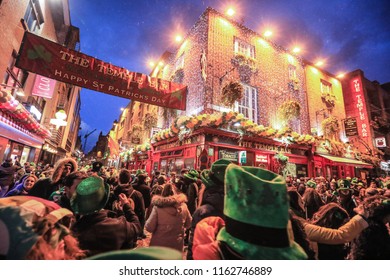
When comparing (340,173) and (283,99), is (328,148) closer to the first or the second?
(340,173)

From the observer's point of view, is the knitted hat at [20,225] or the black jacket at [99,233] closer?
the knitted hat at [20,225]

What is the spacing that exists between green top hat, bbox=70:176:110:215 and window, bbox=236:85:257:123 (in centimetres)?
1139

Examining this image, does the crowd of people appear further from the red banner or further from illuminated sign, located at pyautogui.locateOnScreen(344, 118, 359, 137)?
illuminated sign, located at pyautogui.locateOnScreen(344, 118, 359, 137)

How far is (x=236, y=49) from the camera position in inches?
516

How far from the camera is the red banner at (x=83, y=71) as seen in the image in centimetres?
721

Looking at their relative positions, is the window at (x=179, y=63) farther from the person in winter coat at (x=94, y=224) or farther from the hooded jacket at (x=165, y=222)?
the person in winter coat at (x=94, y=224)

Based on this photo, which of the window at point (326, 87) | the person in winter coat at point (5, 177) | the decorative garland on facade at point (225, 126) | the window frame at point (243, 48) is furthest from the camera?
the window at point (326, 87)

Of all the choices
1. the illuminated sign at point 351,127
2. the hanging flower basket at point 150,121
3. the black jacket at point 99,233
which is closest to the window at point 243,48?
the hanging flower basket at point 150,121

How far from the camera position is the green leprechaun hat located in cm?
105

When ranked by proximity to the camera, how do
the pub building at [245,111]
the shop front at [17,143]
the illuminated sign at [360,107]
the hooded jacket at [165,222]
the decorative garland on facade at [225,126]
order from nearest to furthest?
the hooded jacket at [165,222]
the shop front at [17,143]
the decorative garland on facade at [225,126]
the pub building at [245,111]
the illuminated sign at [360,107]

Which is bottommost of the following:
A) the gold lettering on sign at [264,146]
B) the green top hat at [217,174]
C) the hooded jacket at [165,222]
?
the hooded jacket at [165,222]

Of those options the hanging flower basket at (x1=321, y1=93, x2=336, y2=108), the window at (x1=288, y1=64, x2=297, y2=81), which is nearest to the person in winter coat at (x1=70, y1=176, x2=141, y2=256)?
the window at (x1=288, y1=64, x2=297, y2=81)

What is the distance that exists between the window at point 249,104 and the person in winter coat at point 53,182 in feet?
33.8

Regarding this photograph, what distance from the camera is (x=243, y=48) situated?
13.5m
